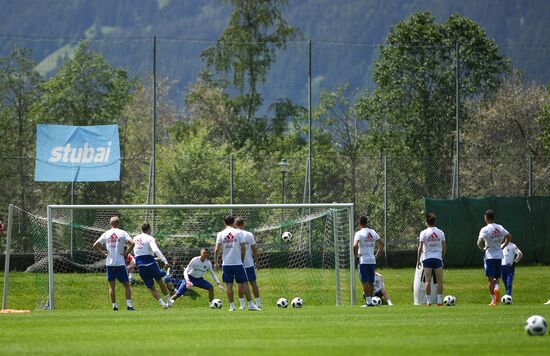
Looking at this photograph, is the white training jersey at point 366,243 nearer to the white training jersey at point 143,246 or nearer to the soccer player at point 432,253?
the soccer player at point 432,253

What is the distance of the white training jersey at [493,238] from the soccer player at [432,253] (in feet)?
3.34

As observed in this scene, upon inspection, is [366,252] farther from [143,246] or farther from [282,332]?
[282,332]

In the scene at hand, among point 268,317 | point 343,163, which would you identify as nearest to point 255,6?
point 343,163

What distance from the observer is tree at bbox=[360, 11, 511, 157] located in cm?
4859

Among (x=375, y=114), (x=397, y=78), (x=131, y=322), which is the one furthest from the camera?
(x=375, y=114)

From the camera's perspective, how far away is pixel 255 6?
Result: 5472cm

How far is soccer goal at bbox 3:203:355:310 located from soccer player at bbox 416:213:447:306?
458 cm

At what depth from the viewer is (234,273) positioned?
22.6m

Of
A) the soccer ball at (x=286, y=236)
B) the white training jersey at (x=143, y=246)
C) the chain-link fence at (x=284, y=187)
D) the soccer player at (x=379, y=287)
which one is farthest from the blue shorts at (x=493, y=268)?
the chain-link fence at (x=284, y=187)

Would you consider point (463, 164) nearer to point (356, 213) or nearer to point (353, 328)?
point (356, 213)

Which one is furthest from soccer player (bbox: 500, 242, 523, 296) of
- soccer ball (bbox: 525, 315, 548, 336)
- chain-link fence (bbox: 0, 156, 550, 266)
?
soccer ball (bbox: 525, 315, 548, 336)

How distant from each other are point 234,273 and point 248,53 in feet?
97.6

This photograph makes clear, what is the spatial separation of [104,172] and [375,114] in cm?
2416

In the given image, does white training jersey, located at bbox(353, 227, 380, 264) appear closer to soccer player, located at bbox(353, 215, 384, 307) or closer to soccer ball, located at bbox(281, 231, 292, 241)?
soccer player, located at bbox(353, 215, 384, 307)
